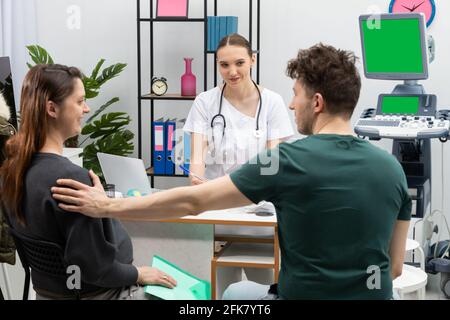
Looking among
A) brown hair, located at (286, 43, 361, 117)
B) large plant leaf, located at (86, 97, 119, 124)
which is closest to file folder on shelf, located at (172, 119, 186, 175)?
large plant leaf, located at (86, 97, 119, 124)

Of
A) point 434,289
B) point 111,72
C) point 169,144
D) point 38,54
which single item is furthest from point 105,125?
point 434,289

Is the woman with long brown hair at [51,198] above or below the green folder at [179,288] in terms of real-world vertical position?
above

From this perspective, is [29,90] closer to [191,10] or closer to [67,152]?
[67,152]

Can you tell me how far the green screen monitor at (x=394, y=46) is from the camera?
3602 mm

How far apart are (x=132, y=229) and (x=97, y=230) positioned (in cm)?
113

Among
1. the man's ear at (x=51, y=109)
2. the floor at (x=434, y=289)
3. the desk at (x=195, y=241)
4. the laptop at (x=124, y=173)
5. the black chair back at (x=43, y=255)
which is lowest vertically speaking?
the floor at (x=434, y=289)

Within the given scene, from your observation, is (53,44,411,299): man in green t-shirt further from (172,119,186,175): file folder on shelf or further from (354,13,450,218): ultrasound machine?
(172,119,186,175): file folder on shelf

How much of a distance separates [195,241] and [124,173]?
403 mm

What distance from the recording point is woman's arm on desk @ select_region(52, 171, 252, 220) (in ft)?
5.94

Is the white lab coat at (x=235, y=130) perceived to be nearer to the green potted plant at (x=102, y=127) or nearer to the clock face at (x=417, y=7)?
the green potted plant at (x=102, y=127)

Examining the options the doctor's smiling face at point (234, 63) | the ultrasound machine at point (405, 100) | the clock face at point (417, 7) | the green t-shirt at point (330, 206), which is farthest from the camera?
the clock face at point (417, 7)

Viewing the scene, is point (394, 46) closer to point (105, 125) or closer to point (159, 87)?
point (159, 87)

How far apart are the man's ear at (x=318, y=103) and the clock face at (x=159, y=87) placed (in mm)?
2962

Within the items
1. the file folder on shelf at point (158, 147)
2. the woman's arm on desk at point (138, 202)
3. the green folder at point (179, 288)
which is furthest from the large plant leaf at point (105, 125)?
the woman's arm on desk at point (138, 202)
